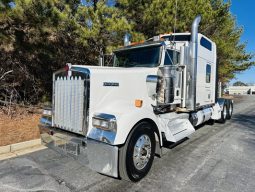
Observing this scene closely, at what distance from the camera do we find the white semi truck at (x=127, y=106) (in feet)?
12.3

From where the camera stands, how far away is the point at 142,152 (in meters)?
4.23

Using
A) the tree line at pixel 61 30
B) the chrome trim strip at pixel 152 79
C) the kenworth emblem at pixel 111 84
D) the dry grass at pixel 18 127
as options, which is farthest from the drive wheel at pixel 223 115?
the dry grass at pixel 18 127

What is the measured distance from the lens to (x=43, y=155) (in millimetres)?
5199

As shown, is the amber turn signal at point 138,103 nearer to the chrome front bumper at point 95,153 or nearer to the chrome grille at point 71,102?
the chrome grille at point 71,102

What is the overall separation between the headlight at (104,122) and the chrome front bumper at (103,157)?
243mm

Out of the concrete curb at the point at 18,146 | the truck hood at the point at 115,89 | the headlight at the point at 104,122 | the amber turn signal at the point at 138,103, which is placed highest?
the truck hood at the point at 115,89

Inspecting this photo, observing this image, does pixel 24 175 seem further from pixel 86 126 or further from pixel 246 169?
pixel 246 169

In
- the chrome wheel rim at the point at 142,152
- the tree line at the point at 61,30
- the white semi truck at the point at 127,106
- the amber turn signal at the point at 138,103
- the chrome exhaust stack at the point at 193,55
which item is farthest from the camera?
the tree line at the point at 61,30

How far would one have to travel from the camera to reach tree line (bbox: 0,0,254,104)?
26.3 feet

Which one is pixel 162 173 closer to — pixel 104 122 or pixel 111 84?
pixel 104 122

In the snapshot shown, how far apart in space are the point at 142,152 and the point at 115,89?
1184 millimetres

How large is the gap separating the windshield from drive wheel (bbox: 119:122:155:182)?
1666mm

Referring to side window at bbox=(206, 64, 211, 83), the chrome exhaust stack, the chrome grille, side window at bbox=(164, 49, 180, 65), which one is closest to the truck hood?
the chrome grille

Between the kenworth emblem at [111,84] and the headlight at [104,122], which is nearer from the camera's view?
the headlight at [104,122]
